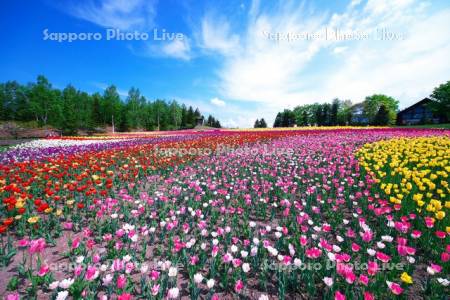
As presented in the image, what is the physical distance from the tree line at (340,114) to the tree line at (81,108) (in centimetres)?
4604

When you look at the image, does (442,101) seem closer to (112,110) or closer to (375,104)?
(375,104)

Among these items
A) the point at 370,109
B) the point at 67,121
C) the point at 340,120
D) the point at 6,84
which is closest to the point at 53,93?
the point at 6,84

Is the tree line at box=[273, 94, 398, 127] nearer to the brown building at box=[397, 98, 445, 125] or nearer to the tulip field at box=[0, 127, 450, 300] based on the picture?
the brown building at box=[397, 98, 445, 125]

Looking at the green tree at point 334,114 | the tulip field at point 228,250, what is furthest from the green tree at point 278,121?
the tulip field at point 228,250

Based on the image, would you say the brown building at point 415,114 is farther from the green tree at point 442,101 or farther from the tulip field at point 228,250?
the tulip field at point 228,250

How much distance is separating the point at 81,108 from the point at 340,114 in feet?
262

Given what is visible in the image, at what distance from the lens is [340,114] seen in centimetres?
7506

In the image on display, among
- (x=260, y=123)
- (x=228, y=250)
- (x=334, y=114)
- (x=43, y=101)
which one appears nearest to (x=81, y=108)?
(x=43, y=101)

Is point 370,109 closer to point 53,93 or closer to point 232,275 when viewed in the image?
point 232,275

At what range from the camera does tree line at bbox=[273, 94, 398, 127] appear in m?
64.6

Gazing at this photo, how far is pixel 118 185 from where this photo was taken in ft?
19.8

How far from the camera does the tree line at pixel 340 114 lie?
64625mm

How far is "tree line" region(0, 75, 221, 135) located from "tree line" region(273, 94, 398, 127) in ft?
151

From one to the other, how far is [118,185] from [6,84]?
254ft
